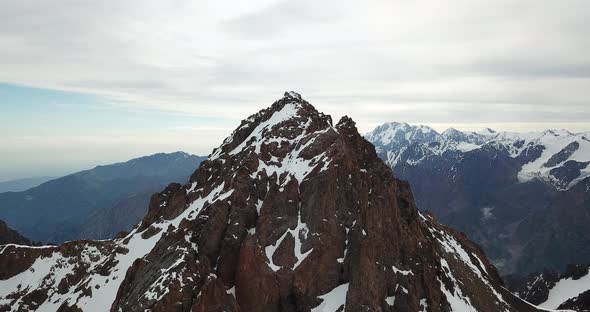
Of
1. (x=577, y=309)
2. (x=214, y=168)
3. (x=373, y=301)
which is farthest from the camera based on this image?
(x=577, y=309)

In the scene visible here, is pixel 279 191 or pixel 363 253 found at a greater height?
pixel 279 191

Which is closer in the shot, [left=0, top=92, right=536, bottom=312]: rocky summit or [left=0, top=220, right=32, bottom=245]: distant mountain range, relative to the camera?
[left=0, top=92, right=536, bottom=312]: rocky summit

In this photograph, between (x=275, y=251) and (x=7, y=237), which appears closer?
(x=275, y=251)

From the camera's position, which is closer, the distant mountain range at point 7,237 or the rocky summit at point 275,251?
the rocky summit at point 275,251

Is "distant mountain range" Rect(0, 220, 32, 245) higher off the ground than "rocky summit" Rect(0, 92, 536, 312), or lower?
lower

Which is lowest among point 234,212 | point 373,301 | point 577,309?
point 577,309

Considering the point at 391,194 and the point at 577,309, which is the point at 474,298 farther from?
the point at 577,309

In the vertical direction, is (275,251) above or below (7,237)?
above

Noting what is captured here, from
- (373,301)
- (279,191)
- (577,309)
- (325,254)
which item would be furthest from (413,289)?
(577,309)
